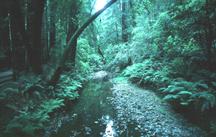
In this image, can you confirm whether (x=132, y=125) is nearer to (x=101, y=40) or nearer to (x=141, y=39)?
(x=141, y=39)

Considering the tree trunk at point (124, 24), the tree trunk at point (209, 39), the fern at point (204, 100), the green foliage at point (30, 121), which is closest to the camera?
the green foliage at point (30, 121)

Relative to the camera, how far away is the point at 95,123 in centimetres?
774

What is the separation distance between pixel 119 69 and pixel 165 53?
6825mm

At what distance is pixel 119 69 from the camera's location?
19.3 meters

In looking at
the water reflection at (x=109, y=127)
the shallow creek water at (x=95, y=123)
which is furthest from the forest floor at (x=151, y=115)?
the water reflection at (x=109, y=127)

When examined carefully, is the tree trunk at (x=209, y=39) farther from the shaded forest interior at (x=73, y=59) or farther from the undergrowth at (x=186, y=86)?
the undergrowth at (x=186, y=86)

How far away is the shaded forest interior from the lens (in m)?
7.25

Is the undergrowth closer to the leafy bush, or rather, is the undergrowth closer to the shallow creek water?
the leafy bush

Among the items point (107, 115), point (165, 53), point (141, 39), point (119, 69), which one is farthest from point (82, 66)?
point (107, 115)

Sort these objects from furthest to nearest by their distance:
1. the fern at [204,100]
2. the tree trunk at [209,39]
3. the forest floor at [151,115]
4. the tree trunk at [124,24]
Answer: the tree trunk at [124,24] → the tree trunk at [209,39] → the fern at [204,100] → the forest floor at [151,115]

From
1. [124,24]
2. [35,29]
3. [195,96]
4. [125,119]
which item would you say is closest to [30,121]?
[125,119]

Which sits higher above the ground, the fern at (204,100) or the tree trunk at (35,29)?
the tree trunk at (35,29)

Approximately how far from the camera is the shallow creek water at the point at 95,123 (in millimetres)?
6845

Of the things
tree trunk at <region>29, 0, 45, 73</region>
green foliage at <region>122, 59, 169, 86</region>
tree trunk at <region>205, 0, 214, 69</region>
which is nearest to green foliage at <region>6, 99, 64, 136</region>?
tree trunk at <region>29, 0, 45, 73</region>
